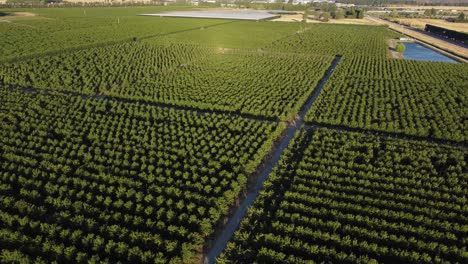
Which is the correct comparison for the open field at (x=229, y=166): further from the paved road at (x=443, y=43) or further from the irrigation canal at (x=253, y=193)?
the paved road at (x=443, y=43)

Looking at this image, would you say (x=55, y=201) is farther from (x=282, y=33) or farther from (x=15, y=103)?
(x=282, y=33)

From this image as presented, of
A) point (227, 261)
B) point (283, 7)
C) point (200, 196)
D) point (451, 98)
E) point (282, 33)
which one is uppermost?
point (283, 7)

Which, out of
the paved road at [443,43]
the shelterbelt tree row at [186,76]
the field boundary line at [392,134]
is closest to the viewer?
the field boundary line at [392,134]

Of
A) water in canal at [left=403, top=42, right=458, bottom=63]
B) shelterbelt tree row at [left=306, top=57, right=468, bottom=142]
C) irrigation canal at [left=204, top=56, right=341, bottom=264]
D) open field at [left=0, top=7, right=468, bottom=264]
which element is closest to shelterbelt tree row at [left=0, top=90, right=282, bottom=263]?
open field at [left=0, top=7, right=468, bottom=264]

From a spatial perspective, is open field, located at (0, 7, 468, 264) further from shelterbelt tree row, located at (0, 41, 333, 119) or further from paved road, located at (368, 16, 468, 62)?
paved road, located at (368, 16, 468, 62)

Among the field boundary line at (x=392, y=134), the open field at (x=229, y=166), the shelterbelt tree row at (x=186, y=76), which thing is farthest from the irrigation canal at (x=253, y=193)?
the field boundary line at (x=392, y=134)

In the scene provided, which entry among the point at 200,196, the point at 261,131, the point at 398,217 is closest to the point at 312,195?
the point at 398,217
